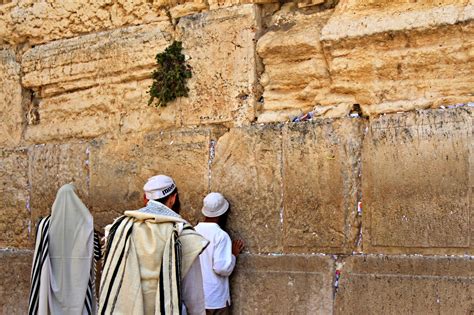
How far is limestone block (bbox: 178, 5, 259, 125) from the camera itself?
6156mm

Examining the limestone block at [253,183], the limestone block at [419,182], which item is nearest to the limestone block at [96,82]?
the limestone block at [253,183]

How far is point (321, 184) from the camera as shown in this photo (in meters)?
5.66

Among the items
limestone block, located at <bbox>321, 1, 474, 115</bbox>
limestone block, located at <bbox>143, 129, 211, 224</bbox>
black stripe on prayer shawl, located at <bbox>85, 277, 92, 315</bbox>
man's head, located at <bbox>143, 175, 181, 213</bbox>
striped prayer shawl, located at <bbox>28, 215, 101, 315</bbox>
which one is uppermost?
limestone block, located at <bbox>321, 1, 474, 115</bbox>

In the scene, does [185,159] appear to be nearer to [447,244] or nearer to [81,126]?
[81,126]

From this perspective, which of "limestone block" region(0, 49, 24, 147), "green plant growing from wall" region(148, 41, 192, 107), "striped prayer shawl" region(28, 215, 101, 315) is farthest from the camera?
"limestone block" region(0, 49, 24, 147)

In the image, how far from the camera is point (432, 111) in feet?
17.2

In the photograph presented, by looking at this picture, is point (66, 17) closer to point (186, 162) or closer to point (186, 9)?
point (186, 9)

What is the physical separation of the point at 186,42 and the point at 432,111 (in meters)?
2.14

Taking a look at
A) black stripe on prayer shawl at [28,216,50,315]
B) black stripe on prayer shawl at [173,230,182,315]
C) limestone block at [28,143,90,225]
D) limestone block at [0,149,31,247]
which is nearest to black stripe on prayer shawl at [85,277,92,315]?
black stripe on prayer shawl at [28,216,50,315]

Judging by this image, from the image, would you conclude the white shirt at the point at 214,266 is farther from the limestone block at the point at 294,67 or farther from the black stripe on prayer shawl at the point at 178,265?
the black stripe on prayer shawl at the point at 178,265

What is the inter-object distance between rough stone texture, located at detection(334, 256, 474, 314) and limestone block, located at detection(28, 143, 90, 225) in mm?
2579

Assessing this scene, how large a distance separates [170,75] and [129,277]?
248cm

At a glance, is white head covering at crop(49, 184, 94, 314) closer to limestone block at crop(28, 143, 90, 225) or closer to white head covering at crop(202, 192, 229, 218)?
white head covering at crop(202, 192, 229, 218)

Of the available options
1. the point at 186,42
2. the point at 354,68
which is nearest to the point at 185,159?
the point at 186,42
